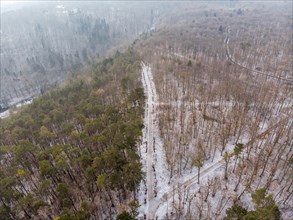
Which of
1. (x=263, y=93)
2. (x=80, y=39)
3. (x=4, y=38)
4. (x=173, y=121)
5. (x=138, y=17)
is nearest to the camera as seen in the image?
(x=173, y=121)

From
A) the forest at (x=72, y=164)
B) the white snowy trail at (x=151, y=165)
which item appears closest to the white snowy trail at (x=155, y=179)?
the white snowy trail at (x=151, y=165)

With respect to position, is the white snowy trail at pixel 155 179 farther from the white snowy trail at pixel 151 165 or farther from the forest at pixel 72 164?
the forest at pixel 72 164

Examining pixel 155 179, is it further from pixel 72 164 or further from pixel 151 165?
pixel 72 164

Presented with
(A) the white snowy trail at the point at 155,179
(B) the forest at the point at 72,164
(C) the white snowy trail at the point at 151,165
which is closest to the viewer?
(B) the forest at the point at 72,164

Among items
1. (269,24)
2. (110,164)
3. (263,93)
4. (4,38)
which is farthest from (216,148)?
(4,38)

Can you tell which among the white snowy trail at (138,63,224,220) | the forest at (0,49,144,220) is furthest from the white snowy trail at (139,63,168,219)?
the forest at (0,49,144,220)

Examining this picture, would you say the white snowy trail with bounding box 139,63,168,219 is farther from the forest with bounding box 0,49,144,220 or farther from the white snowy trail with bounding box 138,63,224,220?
the forest with bounding box 0,49,144,220

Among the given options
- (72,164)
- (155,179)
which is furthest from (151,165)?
(72,164)

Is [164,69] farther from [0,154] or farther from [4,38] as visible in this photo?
[4,38]

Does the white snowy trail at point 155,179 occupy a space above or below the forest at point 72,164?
below

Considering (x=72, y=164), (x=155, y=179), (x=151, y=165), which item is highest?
(x=72, y=164)

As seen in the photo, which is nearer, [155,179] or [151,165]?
[155,179]
